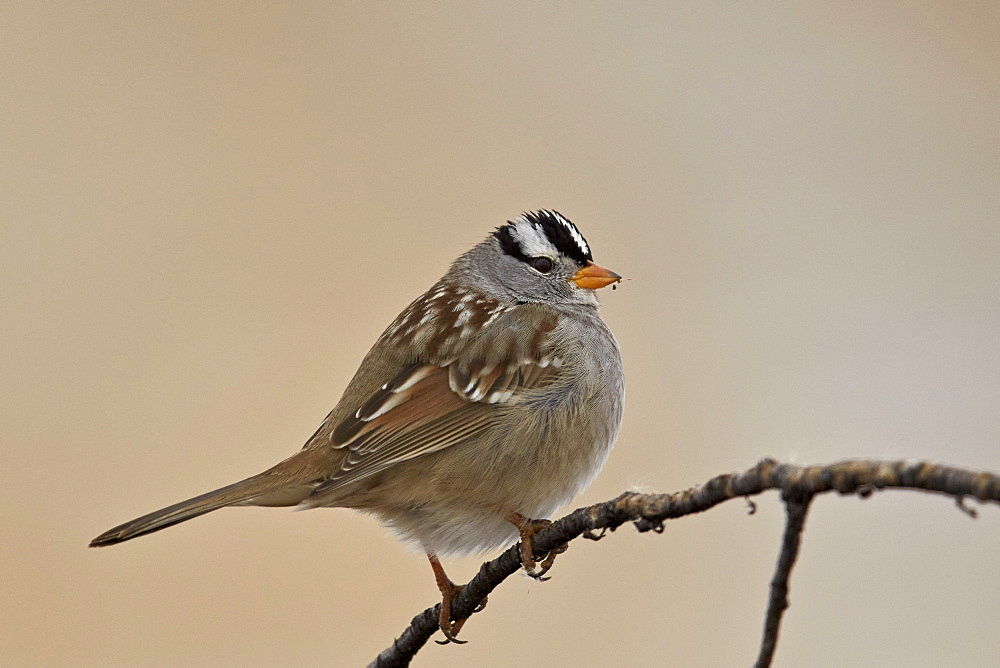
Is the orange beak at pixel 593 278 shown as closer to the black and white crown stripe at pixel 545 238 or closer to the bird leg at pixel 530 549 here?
the black and white crown stripe at pixel 545 238

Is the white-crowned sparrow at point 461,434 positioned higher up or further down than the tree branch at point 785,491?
higher up

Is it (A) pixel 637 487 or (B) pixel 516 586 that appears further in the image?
(B) pixel 516 586

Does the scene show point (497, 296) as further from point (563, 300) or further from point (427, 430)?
point (427, 430)

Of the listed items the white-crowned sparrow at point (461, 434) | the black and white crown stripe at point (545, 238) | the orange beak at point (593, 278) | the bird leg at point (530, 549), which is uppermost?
the black and white crown stripe at point (545, 238)

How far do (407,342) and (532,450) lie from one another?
0.52m

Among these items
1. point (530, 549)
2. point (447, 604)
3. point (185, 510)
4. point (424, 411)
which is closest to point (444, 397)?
point (424, 411)

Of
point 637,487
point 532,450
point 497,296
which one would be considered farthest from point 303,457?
point 637,487

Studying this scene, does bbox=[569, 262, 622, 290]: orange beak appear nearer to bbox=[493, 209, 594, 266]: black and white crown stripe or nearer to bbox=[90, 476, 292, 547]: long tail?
bbox=[493, 209, 594, 266]: black and white crown stripe

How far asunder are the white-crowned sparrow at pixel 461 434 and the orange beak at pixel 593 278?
262 mm

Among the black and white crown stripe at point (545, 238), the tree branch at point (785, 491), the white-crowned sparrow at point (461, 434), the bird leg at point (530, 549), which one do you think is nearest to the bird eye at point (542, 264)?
the black and white crown stripe at point (545, 238)

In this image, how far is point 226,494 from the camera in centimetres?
238

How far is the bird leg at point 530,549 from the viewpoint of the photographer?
177 cm

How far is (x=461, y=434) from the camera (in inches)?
102

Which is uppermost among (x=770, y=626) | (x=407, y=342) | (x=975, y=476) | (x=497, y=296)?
(x=497, y=296)
